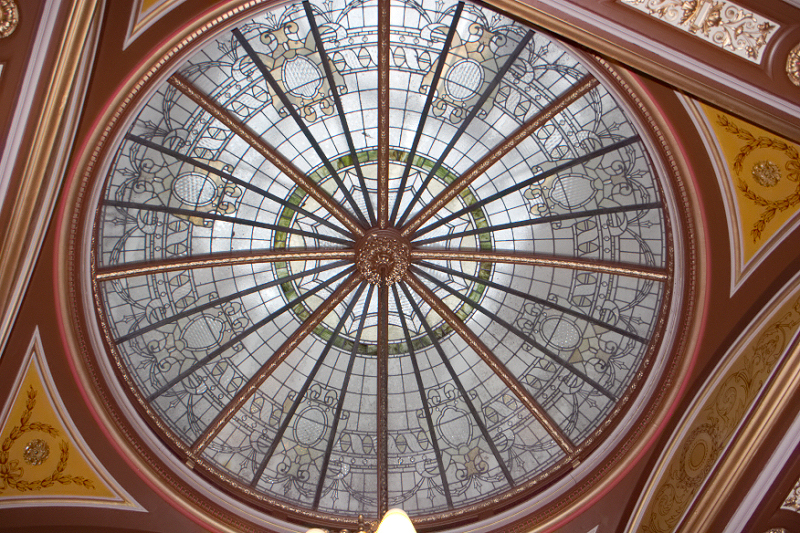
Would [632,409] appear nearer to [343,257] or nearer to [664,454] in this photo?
[664,454]

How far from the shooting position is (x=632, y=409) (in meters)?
8.52

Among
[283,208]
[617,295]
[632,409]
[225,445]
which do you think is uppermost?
[283,208]

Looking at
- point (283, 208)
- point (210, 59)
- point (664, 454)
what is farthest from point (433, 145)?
point (664, 454)

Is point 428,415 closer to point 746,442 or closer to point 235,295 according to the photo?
point 235,295

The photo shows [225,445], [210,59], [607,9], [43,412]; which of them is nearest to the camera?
[607,9]

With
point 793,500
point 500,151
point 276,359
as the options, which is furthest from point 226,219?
point 793,500

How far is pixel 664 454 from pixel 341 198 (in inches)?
199

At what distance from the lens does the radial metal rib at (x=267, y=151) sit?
7387mm

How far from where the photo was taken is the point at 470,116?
311 inches

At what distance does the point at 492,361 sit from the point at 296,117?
4.03 meters

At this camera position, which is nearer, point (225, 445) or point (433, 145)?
point (433, 145)

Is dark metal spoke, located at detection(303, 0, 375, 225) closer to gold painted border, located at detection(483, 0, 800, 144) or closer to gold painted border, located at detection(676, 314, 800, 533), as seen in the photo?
gold painted border, located at detection(483, 0, 800, 144)

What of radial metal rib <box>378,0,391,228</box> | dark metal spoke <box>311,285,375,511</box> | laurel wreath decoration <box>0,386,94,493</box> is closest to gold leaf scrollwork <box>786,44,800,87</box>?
radial metal rib <box>378,0,391,228</box>

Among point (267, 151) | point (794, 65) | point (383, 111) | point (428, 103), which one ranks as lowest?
point (794, 65)
